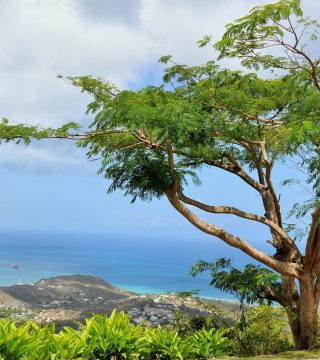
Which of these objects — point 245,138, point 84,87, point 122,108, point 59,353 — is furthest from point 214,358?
point 84,87

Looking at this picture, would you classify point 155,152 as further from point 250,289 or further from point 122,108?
point 250,289

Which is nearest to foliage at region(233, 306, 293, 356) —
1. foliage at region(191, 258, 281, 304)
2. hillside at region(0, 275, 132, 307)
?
foliage at region(191, 258, 281, 304)

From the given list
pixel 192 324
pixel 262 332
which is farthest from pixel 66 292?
pixel 262 332

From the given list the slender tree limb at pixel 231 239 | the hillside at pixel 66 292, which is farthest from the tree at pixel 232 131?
the hillside at pixel 66 292

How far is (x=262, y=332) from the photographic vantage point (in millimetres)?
10320

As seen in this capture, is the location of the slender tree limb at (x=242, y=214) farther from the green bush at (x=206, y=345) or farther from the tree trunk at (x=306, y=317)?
the green bush at (x=206, y=345)

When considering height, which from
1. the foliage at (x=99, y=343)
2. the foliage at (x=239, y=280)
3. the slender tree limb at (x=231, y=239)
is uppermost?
the slender tree limb at (x=231, y=239)

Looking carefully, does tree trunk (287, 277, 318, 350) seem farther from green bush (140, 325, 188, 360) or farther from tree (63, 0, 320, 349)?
green bush (140, 325, 188, 360)

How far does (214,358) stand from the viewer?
740 cm

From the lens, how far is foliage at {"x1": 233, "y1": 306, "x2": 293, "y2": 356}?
997cm

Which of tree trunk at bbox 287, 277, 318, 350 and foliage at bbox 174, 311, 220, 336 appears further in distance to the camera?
tree trunk at bbox 287, 277, 318, 350

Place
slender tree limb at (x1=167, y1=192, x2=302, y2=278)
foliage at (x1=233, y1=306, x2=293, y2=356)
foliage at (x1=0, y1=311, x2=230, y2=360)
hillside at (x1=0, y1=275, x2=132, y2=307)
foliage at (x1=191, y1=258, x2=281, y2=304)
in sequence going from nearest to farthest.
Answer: foliage at (x1=0, y1=311, x2=230, y2=360) → slender tree limb at (x1=167, y1=192, x2=302, y2=278) → foliage at (x1=233, y1=306, x2=293, y2=356) → foliage at (x1=191, y1=258, x2=281, y2=304) → hillside at (x1=0, y1=275, x2=132, y2=307)

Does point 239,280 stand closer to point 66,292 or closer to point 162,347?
point 162,347

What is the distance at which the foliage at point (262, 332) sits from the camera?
392 inches
